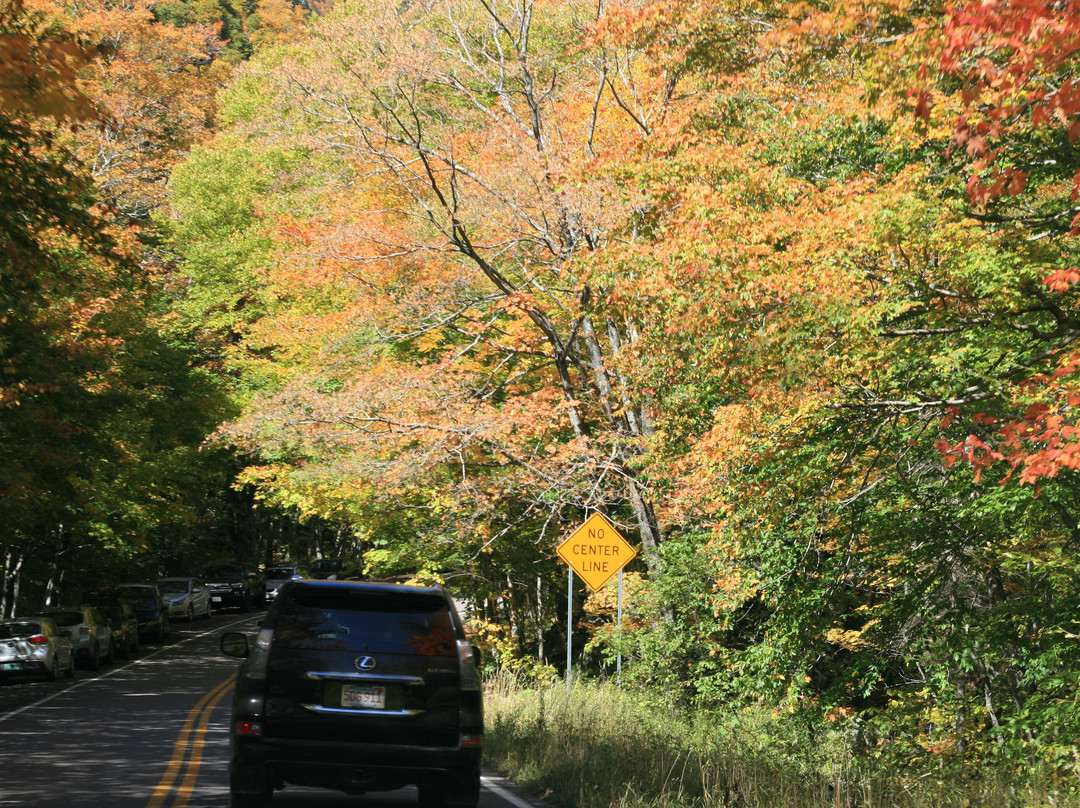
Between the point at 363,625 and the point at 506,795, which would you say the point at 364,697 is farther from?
the point at 506,795

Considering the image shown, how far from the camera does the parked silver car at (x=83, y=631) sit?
26406 millimetres

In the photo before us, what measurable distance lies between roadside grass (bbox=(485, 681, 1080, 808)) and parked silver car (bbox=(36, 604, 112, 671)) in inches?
546

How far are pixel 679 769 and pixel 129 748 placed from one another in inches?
268

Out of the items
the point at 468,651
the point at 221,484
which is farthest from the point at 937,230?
the point at 221,484

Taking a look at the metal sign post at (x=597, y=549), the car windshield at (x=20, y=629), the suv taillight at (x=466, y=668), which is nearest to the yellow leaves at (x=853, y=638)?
the metal sign post at (x=597, y=549)

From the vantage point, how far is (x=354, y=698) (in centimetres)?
788

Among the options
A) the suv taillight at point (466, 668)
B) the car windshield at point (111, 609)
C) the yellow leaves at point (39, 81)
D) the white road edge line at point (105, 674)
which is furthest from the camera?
the car windshield at point (111, 609)

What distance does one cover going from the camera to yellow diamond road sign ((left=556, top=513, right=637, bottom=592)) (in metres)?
17.1

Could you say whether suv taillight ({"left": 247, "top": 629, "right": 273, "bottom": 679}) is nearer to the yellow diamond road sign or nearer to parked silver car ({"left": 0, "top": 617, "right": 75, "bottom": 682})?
the yellow diamond road sign

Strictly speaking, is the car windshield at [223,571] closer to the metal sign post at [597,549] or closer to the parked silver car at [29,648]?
the parked silver car at [29,648]

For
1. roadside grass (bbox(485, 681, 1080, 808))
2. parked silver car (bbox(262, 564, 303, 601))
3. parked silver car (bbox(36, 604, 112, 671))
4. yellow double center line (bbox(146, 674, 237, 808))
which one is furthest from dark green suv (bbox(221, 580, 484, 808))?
parked silver car (bbox(262, 564, 303, 601))

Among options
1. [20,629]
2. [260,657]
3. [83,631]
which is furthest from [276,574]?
[260,657]

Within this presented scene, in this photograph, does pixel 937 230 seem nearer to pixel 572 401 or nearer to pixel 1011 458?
pixel 1011 458

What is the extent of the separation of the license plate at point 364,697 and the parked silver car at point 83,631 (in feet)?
66.2
